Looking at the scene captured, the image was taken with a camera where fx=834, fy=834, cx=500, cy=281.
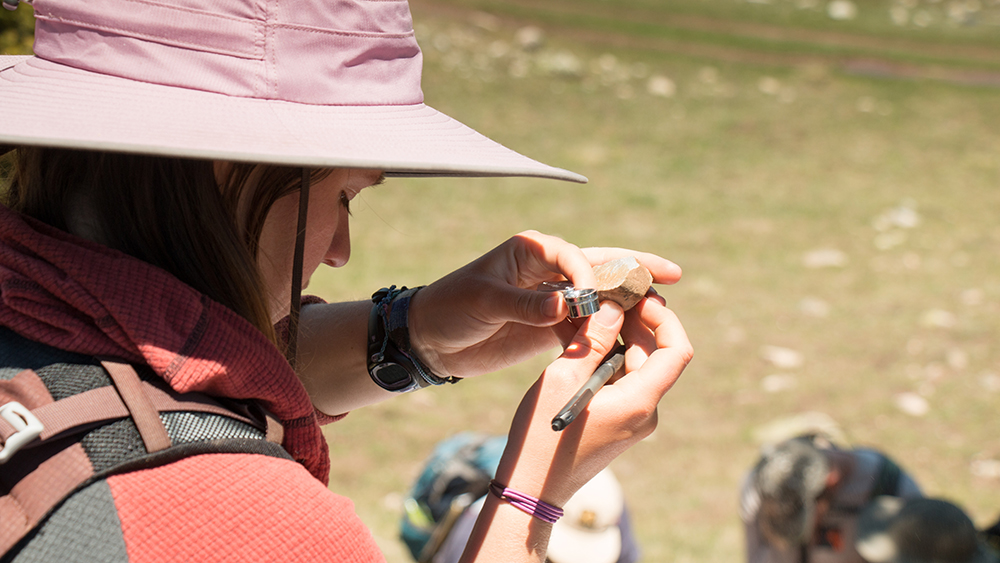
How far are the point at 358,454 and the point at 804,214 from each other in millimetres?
6123

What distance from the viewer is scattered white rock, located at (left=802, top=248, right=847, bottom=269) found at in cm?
787

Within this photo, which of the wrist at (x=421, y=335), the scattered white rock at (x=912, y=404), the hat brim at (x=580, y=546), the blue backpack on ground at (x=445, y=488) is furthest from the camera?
the scattered white rock at (x=912, y=404)

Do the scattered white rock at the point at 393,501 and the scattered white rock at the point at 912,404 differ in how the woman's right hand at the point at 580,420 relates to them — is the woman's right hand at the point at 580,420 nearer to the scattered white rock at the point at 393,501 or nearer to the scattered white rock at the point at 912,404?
the scattered white rock at the point at 393,501

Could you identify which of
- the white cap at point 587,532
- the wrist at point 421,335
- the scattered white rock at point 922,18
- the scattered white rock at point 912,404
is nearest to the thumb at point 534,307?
the wrist at point 421,335

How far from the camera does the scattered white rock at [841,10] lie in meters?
20.8

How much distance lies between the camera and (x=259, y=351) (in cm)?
117

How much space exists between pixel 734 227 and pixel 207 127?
8.33 meters

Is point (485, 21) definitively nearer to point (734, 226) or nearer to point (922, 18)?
point (734, 226)

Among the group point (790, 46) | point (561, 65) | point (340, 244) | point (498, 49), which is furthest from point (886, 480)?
point (790, 46)

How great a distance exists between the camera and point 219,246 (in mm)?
1229

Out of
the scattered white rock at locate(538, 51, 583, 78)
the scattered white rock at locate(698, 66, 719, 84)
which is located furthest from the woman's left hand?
the scattered white rock at locate(698, 66, 719, 84)

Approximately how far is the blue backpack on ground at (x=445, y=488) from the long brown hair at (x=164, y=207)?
2.32 metres

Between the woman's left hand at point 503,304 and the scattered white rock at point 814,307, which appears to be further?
the scattered white rock at point 814,307

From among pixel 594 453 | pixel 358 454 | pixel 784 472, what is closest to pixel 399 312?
pixel 594 453
